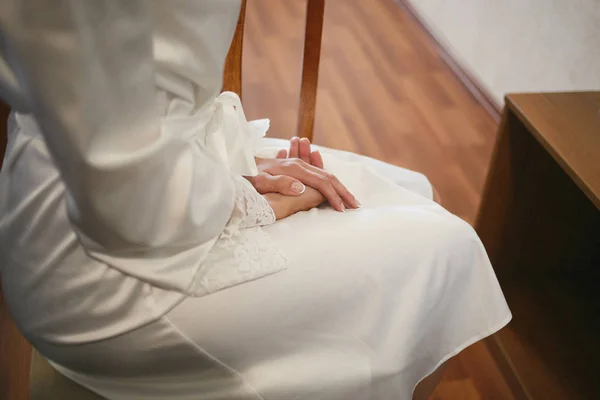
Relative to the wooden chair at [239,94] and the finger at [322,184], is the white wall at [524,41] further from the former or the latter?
the finger at [322,184]

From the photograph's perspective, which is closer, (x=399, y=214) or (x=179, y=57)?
(x=179, y=57)

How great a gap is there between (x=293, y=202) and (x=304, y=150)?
0.49 feet

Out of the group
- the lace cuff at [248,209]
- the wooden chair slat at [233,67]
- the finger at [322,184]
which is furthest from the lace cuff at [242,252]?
the wooden chair slat at [233,67]

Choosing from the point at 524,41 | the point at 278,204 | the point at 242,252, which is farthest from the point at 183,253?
the point at 524,41

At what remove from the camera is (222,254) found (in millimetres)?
631

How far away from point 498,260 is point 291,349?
0.79 meters

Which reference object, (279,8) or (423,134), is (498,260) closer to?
(423,134)

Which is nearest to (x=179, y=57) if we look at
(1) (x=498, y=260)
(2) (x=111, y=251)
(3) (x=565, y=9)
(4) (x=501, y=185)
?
(2) (x=111, y=251)

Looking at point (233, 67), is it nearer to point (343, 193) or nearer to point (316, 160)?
point (316, 160)

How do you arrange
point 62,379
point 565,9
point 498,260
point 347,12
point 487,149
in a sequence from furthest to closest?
point 347,12, point 487,149, point 565,9, point 498,260, point 62,379

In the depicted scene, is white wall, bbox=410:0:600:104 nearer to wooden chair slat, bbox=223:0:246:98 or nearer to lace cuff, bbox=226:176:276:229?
wooden chair slat, bbox=223:0:246:98

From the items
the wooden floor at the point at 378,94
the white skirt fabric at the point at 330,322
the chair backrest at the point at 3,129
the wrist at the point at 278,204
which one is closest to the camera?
the white skirt fabric at the point at 330,322

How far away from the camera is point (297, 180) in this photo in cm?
77

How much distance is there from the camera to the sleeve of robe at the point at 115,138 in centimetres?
43
